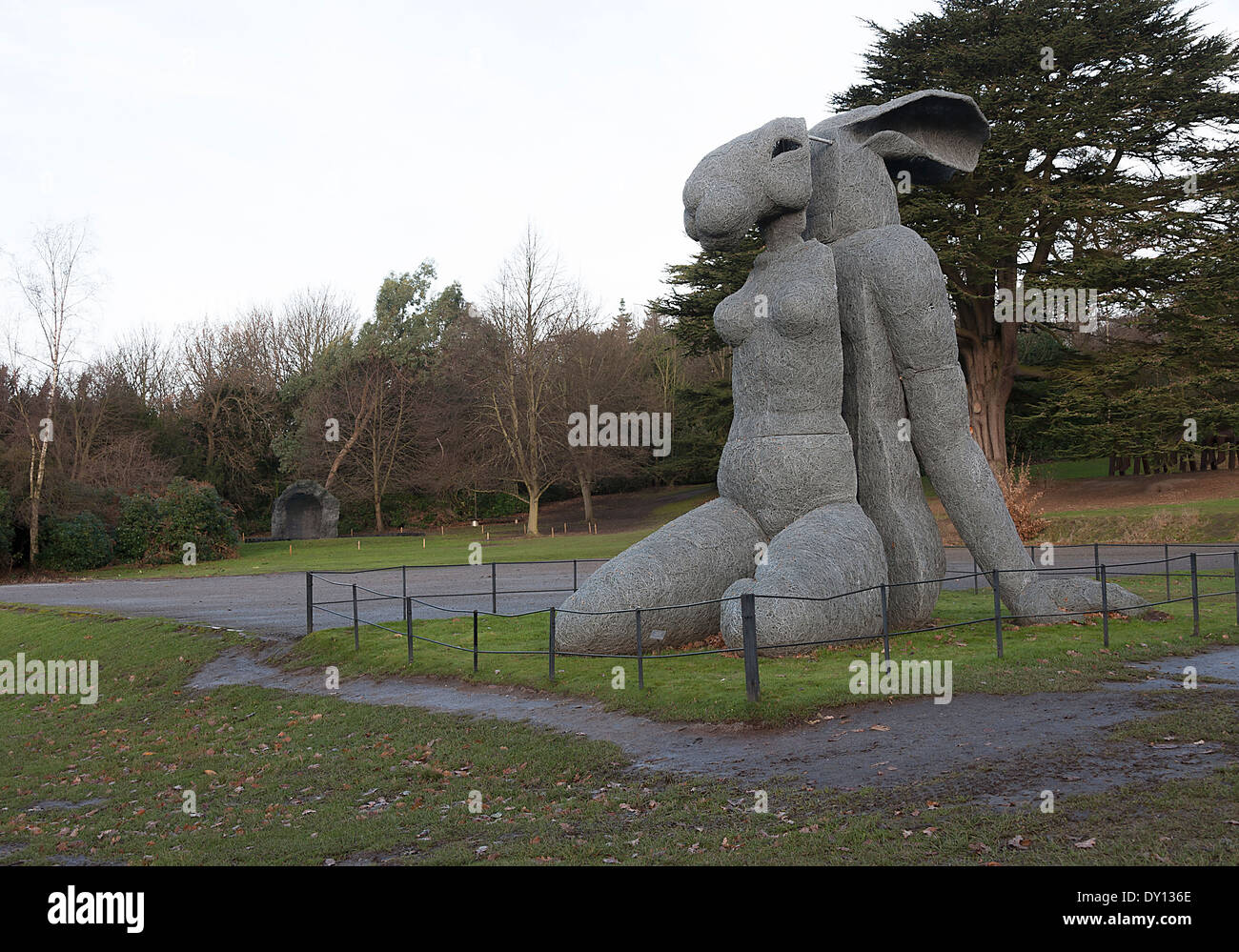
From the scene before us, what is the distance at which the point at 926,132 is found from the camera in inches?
475

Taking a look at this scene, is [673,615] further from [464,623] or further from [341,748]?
[464,623]

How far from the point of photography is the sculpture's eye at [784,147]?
10.7 m

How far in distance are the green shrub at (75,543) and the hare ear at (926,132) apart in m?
29.1

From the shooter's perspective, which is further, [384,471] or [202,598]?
[384,471]

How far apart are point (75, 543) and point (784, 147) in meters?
29.4

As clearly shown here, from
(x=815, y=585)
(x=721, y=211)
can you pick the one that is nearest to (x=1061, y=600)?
(x=815, y=585)

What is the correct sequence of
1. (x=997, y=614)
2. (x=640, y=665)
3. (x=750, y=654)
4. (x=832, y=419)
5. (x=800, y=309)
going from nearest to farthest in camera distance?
(x=750, y=654) → (x=640, y=665) → (x=997, y=614) → (x=800, y=309) → (x=832, y=419)

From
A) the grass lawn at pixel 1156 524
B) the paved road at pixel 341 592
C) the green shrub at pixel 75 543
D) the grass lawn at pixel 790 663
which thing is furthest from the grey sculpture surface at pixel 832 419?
the green shrub at pixel 75 543

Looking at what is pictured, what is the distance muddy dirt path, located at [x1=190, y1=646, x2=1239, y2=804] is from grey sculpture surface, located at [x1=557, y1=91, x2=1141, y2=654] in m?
1.37

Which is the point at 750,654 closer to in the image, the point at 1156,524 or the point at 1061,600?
the point at 1061,600

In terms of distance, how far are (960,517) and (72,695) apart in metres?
12.1

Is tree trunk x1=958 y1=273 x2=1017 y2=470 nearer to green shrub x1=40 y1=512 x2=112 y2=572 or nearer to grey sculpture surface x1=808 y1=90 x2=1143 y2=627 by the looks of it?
grey sculpture surface x1=808 y1=90 x2=1143 y2=627

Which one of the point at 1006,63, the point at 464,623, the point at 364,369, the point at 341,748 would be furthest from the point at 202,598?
the point at 364,369

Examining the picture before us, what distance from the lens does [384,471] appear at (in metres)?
48.5
